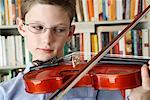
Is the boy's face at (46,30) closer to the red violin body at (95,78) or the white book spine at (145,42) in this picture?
the red violin body at (95,78)

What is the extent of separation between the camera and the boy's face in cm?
97

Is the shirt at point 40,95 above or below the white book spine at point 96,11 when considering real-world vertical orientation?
below

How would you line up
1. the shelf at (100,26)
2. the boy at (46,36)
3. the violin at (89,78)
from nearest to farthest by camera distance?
the violin at (89,78) → the boy at (46,36) → the shelf at (100,26)

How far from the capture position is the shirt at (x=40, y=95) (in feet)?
3.08

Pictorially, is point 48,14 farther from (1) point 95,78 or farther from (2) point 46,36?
(1) point 95,78

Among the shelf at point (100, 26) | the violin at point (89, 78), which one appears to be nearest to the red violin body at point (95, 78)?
the violin at point (89, 78)

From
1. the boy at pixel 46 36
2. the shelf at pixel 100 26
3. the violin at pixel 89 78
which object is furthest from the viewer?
the shelf at pixel 100 26

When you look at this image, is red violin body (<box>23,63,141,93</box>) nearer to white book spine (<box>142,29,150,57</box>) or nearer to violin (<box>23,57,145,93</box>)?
violin (<box>23,57,145,93</box>)

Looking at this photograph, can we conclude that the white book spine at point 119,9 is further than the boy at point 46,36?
Yes

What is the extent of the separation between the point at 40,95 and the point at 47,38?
0.53 feet

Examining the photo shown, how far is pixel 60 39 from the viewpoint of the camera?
982 millimetres

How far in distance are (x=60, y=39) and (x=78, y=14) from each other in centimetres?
87

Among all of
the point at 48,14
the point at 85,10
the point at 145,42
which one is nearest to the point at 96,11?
the point at 85,10

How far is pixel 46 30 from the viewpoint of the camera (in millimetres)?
971
